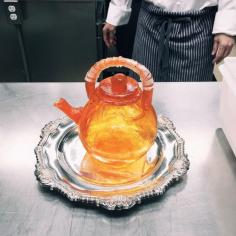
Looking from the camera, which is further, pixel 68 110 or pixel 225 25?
pixel 225 25

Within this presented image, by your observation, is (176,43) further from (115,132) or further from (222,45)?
(115,132)

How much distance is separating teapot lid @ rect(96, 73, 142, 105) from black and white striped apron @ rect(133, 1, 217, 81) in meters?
0.66

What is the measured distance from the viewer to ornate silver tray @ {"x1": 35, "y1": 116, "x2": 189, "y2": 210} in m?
0.58

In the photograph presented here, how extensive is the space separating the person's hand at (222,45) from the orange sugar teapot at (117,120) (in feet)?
2.19

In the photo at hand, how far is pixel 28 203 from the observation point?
59cm

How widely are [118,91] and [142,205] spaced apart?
0.64ft

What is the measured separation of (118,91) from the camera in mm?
579

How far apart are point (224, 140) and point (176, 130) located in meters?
0.10

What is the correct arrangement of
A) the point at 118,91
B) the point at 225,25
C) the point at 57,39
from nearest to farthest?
the point at 118,91 → the point at 225,25 → the point at 57,39

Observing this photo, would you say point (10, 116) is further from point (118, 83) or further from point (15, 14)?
point (15, 14)

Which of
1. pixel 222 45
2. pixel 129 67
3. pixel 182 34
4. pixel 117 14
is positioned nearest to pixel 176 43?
pixel 182 34

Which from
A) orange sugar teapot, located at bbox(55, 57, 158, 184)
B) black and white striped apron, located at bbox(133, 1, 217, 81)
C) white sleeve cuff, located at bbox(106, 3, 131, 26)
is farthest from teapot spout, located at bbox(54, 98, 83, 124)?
white sleeve cuff, located at bbox(106, 3, 131, 26)

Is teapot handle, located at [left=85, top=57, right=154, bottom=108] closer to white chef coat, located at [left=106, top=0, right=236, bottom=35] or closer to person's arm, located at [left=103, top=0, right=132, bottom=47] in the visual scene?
white chef coat, located at [left=106, top=0, right=236, bottom=35]

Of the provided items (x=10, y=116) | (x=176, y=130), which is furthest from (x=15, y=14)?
(x=176, y=130)
